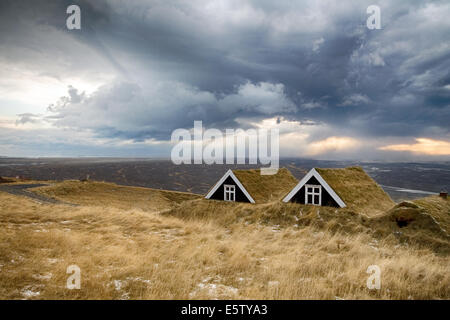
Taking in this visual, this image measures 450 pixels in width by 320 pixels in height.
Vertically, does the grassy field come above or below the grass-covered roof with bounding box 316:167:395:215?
below

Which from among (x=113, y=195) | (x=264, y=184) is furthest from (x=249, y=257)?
(x=113, y=195)

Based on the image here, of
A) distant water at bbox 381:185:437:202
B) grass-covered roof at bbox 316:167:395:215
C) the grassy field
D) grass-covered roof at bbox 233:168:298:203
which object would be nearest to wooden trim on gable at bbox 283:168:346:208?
grass-covered roof at bbox 316:167:395:215

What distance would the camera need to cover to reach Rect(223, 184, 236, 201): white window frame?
64.8ft

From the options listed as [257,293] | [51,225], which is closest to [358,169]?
[257,293]

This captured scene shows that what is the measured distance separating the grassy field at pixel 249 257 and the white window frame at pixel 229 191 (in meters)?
4.22

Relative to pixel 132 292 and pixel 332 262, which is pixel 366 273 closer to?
pixel 332 262

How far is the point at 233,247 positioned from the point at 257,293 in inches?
151

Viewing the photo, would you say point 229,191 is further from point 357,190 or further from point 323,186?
point 357,190

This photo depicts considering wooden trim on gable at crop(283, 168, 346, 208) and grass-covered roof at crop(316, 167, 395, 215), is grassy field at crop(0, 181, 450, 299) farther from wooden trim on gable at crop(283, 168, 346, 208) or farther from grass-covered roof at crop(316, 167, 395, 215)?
grass-covered roof at crop(316, 167, 395, 215)

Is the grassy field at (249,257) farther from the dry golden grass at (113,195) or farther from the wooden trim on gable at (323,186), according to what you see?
the dry golden grass at (113,195)

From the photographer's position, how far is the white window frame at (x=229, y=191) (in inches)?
777

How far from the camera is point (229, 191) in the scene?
1998 cm

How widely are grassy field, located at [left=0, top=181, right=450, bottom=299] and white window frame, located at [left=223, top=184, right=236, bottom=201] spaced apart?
166 inches

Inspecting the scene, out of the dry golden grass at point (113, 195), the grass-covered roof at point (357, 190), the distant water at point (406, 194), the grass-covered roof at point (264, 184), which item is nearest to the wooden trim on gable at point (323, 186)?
the grass-covered roof at point (357, 190)
